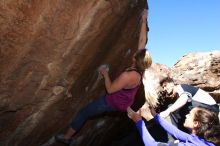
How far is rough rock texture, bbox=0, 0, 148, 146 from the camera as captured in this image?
5414 mm

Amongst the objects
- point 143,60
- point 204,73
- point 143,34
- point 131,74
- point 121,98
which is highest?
point 143,34

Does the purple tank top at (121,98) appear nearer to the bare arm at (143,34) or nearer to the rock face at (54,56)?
the rock face at (54,56)

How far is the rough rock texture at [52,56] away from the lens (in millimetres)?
5414

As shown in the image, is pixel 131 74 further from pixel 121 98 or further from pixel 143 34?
pixel 143 34

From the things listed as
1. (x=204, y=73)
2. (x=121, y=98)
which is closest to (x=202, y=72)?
(x=204, y=73)

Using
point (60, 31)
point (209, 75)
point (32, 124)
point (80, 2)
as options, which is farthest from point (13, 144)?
point (209, 75)

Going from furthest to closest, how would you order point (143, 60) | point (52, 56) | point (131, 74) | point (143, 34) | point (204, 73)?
point (204, 73) < point (143, 34) < point (131, 74) < point (143, 60) < point (52, 56)

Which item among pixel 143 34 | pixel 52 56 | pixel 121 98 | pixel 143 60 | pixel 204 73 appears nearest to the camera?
pixel 52 56

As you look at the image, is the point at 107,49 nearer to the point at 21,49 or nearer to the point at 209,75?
the point at 21,49

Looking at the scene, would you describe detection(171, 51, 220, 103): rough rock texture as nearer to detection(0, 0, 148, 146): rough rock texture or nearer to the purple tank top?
detection(0, 0, 148, 146): rough rock texture

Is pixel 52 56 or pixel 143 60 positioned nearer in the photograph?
pixel 52 56

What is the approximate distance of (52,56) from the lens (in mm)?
6059

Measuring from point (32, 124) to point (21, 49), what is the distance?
1.91 meters

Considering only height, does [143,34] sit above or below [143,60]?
above
